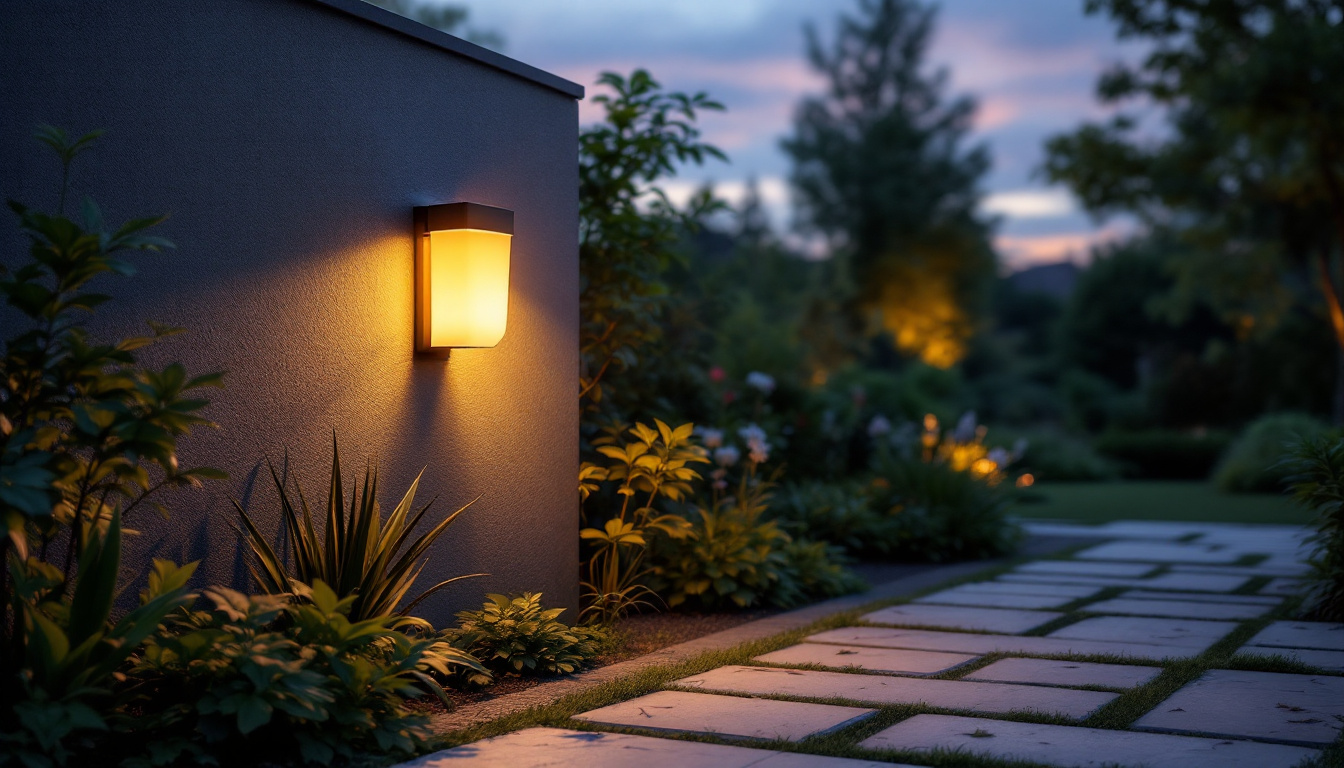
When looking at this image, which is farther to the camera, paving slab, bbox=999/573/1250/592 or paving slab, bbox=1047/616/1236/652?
paving slab, bbox=999/573/1250/592

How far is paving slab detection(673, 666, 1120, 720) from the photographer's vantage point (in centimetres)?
302

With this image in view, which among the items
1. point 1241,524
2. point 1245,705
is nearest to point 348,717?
point 1245,705

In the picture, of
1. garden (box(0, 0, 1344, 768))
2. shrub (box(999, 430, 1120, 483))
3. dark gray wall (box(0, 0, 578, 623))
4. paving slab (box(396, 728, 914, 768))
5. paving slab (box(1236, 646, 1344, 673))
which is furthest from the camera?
shrub (box(999, 430, 1120, 483))

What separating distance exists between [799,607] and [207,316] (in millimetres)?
3016

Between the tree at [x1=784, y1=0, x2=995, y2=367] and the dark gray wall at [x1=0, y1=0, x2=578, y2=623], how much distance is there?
73.0ft

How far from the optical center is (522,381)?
3.87 metres

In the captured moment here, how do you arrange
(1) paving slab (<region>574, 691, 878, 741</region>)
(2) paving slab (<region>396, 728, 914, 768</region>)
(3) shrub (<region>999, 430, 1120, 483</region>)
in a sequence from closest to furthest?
(2) paving slab (<region>396, 728, 914, 768</region>)
(1) paving slab (<region>574, 691, 878, 741</region>)
(3) shrub (<region>999, 430, 1120, 483</region>)

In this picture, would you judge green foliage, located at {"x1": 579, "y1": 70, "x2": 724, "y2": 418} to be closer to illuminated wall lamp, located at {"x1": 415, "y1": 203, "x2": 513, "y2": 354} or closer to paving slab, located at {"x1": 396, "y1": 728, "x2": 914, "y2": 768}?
illuminated wall lamp, located at {"x1": 415, "y1": 203, "x2": 513, "y2": 354}

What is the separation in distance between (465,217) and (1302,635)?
3412mm

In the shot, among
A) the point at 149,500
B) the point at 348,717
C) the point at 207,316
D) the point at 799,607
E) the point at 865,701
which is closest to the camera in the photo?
the point at 348,717

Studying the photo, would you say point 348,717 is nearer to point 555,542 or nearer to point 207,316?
point 207,316

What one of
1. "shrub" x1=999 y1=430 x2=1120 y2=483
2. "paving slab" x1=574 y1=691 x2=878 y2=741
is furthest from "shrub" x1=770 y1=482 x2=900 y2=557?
"shrub" x1=999 y1=430 x2=1120 y2=483

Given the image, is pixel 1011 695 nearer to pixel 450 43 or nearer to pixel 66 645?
pixel 66 645

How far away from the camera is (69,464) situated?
2182mm
